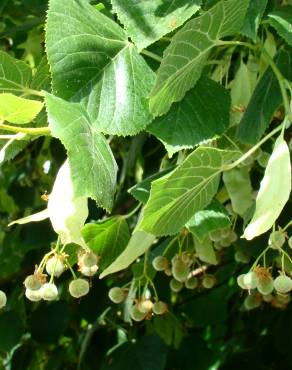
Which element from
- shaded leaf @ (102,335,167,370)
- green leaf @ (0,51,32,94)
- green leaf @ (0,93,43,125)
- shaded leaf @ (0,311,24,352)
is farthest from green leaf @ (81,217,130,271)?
shaded leaf @ (0,311,24,352)

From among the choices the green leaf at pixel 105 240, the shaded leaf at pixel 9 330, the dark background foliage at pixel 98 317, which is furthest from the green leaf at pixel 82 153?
the shaded leaf at pixel 9 330

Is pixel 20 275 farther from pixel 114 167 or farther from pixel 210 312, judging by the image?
pixel 114 167

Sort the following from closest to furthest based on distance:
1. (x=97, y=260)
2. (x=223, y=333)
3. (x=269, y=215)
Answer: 1. (x=269, y=215)
2. (x=97, y=260)
3. (x=223, y=333)

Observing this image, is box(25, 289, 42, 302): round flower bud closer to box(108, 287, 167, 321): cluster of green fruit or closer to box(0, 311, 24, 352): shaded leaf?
box(108, 287, 167, 321): cluster of green fruit

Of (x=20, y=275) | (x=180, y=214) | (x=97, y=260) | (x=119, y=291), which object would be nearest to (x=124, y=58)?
(x=180, y=214)

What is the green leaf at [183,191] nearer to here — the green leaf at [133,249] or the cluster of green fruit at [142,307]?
the green leaf at [133,249]
